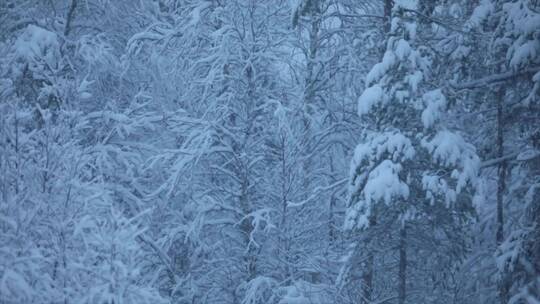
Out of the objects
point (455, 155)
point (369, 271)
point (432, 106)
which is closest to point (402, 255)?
point (369, 271)

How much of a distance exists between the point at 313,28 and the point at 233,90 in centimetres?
287

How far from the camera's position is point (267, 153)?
38.7 feet

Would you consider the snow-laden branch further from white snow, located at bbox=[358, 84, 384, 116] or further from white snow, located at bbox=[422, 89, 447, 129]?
white snow, located at bbox=[358, 84, 384, 116]

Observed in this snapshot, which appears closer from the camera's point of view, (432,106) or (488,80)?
(432,106)

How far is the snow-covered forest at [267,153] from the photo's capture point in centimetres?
846

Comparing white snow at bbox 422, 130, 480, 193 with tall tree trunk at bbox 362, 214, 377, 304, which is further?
tall tree trunk at bbox 362, 214, 377, 304

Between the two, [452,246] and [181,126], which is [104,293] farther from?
[452,246]

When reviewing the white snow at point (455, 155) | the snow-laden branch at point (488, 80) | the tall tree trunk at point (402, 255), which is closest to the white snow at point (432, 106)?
the white snow at point (455, 155)

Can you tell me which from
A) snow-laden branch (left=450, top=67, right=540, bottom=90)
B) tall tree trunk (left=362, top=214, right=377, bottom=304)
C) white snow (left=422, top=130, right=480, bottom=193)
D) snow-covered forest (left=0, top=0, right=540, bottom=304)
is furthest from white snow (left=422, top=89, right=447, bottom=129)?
tall tree trunk (left=362, top=214, right=377, bottom=304)

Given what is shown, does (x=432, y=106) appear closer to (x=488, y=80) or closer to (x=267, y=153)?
(x=488, y=80)

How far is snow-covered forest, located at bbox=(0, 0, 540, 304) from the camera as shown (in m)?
8.46

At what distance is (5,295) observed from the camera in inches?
261

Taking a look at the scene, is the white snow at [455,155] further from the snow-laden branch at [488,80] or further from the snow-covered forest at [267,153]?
the snow-laden branch at [488,80]

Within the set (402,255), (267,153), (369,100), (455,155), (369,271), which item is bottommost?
(369,271)
